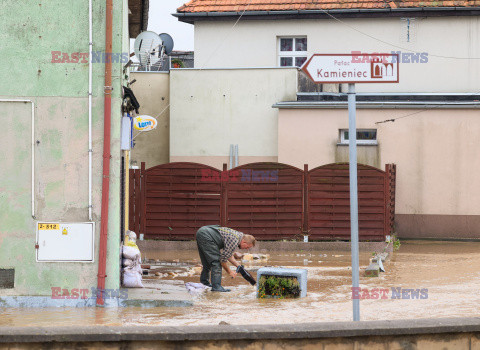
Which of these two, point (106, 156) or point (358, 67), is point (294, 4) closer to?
point (106, 156)

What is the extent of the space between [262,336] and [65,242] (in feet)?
19.2

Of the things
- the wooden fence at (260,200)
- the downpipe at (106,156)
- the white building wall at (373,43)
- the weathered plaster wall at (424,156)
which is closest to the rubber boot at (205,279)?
the downpipe at (106,156)

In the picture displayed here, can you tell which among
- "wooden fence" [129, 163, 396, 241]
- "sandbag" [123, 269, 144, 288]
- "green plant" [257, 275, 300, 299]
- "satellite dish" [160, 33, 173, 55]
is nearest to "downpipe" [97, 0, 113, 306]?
"sandbag" [123, 269, 144, 288]

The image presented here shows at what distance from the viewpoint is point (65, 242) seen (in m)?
13.0

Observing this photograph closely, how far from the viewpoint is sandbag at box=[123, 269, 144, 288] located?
13961mm

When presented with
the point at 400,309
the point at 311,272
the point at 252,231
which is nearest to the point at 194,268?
the point at 311,272

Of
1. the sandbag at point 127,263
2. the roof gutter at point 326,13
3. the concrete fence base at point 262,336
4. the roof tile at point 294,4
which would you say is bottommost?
the concrete fence base at point 262,336

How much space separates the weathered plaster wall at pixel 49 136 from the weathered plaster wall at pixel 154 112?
51.5 feet

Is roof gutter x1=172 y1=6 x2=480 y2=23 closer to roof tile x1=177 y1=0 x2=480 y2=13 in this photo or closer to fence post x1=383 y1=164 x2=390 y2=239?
roof tile x1=177 y1=0 x2=480 y2=13

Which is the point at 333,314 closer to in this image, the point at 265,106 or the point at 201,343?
the point at 201,343

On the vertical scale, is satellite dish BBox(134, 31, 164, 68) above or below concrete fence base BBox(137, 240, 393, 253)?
above

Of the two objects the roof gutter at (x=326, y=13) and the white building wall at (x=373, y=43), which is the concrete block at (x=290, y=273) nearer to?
the white building wall at (x=373, y=43)

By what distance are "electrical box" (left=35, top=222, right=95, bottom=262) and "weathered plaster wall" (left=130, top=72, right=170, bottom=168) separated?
53.0ft

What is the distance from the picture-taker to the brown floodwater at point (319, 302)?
12109 millimetres
